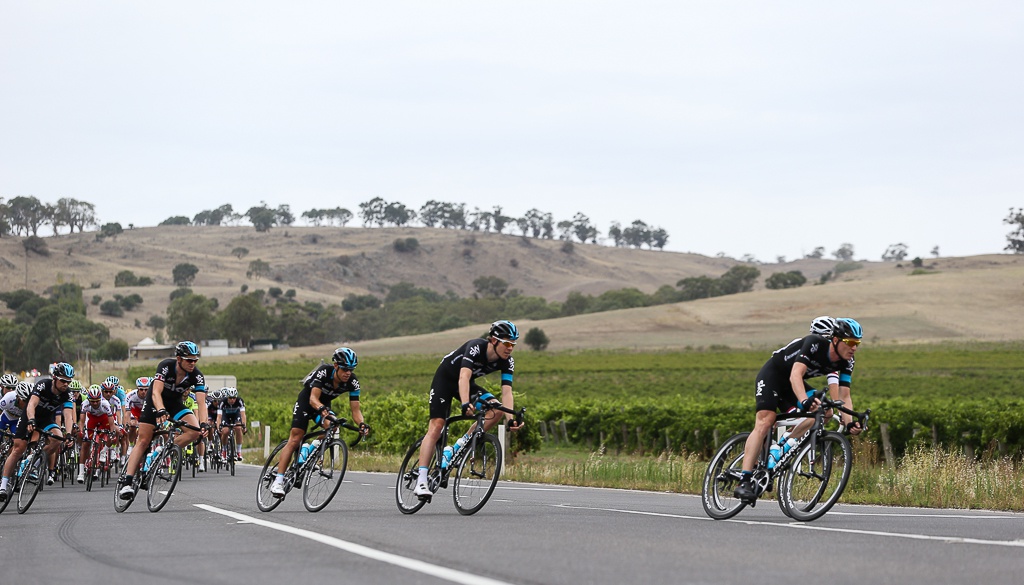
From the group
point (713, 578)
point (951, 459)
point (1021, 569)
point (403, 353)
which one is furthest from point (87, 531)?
point (403, 353)

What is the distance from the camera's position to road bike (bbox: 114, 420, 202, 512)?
15.2 m

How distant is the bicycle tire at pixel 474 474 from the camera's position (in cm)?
1305

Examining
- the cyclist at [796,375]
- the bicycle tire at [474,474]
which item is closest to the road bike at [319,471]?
the bicycle tire at [474,474]

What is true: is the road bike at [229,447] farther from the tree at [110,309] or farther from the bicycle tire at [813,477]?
the tree at [110,309]

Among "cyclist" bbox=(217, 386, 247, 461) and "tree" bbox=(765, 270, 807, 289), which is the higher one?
"tree" bbox=(765, 270, 807, 289)

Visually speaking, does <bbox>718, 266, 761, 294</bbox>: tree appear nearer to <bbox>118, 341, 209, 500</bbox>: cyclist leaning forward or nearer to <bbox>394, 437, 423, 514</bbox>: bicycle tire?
<bbox>118, 341, 209, 500</bbox>: cyclist leaning forward

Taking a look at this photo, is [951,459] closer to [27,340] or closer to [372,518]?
[372,518]

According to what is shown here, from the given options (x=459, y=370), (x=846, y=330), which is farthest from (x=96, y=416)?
(x=846, y=330)

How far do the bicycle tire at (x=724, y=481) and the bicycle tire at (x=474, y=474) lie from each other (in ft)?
6.84

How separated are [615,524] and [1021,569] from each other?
4338 mm

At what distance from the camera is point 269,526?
12328mm

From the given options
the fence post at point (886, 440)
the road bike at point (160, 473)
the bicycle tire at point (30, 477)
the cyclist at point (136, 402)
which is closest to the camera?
the road bike at point (160, 473)

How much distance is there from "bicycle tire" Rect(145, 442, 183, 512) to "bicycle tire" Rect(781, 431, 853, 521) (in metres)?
7.04

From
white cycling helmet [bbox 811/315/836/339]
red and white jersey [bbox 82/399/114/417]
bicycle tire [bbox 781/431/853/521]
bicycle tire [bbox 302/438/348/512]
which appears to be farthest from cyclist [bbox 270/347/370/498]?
red and white jersey [bbox 82/399/114/417]
